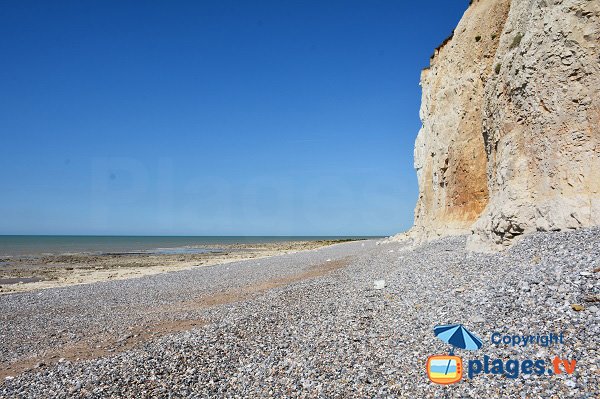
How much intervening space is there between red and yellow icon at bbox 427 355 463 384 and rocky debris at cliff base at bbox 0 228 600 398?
0.12 m

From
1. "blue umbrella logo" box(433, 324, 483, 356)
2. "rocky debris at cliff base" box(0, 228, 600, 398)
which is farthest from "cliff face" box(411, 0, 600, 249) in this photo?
"blue umbrella logo" box(433, 324, 483, 356)

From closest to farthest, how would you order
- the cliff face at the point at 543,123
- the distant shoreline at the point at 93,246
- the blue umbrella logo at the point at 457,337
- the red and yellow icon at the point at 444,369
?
the red and yellow icon at the point at 444,369 < the blue umbrella logo at the point at 457,337 < the cliff face at the point at 543,123 < the distant shoreline at the point at 93,246

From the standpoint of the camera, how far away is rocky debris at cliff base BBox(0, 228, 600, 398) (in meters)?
4.95

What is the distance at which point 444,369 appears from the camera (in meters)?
5.16

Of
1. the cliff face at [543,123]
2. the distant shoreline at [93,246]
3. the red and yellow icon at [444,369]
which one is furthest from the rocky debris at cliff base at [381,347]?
the distant shoreline at [93,246]

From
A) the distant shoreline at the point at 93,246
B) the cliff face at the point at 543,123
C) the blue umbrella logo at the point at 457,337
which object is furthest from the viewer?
the distant shoreline at the point at 93,246

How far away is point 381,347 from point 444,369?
132 centimetres

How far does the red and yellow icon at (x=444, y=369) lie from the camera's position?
4930 millimetres

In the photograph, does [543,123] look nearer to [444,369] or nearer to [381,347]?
[381,347]

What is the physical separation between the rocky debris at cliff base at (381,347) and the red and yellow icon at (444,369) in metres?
0.12

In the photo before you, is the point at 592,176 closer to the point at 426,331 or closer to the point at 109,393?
the point at 426,331

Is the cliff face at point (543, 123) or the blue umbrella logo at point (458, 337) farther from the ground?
the cliff face at point (543, 123)

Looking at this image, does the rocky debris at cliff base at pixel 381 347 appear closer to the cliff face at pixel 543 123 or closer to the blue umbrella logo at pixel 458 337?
the blue umbrella logo at pixel 458 337

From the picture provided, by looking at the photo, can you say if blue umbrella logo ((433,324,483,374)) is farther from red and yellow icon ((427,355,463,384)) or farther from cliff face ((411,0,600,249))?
cliff face ((411,0,600,249))
